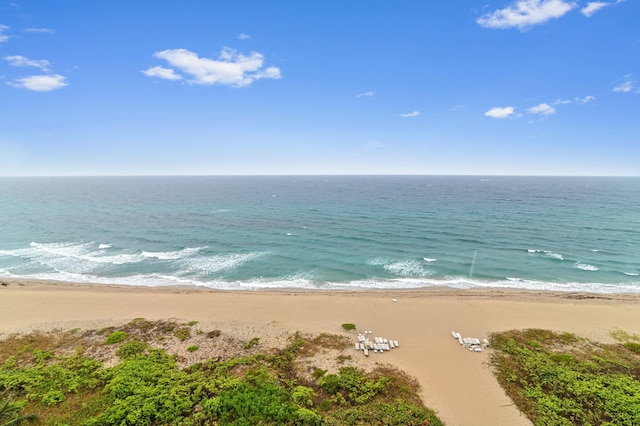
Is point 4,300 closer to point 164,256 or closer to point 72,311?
point 72,311

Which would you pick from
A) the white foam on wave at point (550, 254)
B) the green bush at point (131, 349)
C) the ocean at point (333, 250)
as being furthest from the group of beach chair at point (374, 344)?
the white foam on wave at point (550, 254)

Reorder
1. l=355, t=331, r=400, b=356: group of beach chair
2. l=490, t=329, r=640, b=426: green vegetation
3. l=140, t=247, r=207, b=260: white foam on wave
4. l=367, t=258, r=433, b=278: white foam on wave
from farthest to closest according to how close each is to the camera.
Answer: l=140, t=247, r=207, b=260: white foam on wave → l=367, t=258, r=433, b=278: white foam on wave → l=355, t=331, r=400, b=356: group of beach chair → l=490, t=329, r=640, b=426: green vegetation

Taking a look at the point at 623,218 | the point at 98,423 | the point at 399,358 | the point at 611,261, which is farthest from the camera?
the point at 623,218

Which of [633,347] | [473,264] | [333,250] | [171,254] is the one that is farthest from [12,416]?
[473,264]

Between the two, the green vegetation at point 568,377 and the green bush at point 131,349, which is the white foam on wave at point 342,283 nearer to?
the green vegetation at point 568,377

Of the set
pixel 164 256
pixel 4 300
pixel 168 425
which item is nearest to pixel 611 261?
pixel 168 425

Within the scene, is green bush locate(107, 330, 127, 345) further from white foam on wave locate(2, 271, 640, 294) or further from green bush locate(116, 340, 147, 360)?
white foam on wave locate(2, 271, 640, 294)

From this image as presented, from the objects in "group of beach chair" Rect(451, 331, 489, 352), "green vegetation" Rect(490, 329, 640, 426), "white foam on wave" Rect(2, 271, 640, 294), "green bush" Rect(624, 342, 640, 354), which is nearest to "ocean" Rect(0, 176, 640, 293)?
"white foam on wave" Rect(2, 271, 640, 294)
